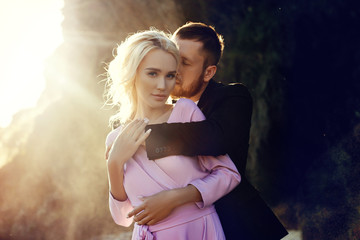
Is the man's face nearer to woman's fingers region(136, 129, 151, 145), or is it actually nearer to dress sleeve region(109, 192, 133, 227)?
woman's fingers region(136, 129, 151, 145)

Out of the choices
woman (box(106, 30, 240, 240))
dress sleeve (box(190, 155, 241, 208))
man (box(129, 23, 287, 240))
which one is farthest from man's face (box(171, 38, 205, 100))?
dress sleeve (box(190, 155, 241, 208))

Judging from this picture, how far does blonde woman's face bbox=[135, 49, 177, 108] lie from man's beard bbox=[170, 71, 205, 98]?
58 cm

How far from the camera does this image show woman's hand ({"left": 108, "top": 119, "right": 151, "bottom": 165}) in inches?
93.8

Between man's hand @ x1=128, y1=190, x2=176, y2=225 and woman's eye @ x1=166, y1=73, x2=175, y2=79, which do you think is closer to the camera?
man's hand @ x1=128, y1=190, x2=176, y2=225

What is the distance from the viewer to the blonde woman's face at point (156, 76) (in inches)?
98.2

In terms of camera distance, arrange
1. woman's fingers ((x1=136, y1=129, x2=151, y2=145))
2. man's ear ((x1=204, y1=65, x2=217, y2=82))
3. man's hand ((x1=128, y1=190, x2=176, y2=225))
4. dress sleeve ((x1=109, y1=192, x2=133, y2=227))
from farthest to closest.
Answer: man's ear ((x1=204, y1=65, x2=217, y2=82)) < dress sleeve ((x1=109, y1=192, x2=133, y2=227)) < woman's fingers ((x1=136, y1=129, x2=151, y2=145)) < man's hand ((x1=128, y1=190, x2=176, y2=225))

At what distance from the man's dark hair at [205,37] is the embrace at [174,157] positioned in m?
0.55

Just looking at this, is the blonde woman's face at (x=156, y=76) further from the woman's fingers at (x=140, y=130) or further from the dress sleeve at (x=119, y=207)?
the dress sleeve at (x=119, y=207)

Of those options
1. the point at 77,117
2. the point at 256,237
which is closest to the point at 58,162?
the point at 77,117

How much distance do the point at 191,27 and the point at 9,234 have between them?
10.4 meters

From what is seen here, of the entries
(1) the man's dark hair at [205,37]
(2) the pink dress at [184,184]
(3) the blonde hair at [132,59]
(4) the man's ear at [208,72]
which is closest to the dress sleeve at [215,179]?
(2) the pink dress at [184,184]

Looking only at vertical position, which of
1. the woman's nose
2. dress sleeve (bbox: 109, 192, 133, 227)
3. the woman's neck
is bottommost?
→ dress sleeve (bbox: 109, 192, 133, 227)

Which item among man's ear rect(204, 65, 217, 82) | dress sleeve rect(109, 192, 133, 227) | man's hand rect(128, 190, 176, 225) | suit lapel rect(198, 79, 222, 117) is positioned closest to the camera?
man's hand rect(128, 190, 176, 225)

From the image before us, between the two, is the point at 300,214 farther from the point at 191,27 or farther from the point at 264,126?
the point at 191,27
